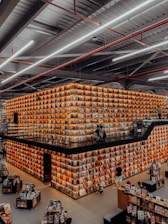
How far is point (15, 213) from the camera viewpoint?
7.16 m

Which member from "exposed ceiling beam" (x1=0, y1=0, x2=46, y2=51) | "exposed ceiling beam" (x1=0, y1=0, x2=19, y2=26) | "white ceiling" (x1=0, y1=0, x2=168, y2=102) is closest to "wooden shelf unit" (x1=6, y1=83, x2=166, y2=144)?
"white ceiling" (x1=0, y1=0, x2=168, y2=102)

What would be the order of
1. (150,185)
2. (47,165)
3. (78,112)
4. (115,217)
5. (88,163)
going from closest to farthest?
1. (115,217)
2. (150,185)
3. (88,163)
4. (78,112)
5. (47,165)

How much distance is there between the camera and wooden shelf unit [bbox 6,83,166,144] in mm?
9289

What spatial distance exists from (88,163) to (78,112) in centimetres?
265

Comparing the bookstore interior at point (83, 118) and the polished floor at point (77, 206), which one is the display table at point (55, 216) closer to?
the bookstore interior at point (83, 118)

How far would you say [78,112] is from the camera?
9.31m

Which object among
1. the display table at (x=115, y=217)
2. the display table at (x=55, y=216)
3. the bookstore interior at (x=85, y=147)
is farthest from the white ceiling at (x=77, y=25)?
the display table at (x=115, y=217)

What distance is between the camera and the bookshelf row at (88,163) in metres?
8.75

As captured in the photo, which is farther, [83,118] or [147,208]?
[83,118]

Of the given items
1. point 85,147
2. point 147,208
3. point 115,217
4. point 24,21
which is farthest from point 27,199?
point 24,21

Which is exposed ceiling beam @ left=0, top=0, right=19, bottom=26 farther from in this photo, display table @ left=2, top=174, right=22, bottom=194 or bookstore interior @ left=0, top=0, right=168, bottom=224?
display table @ left=2, top=174, right=22, bottom=194

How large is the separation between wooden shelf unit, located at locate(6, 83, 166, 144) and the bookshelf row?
962mm

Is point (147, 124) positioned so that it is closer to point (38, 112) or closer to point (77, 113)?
point (77, 113)

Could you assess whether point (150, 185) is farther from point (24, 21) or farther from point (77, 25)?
point (24, 21)
